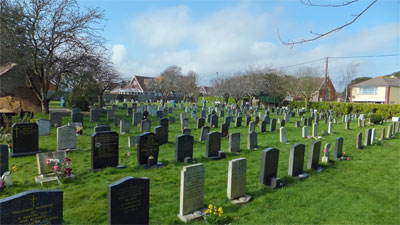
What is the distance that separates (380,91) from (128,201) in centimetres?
5705

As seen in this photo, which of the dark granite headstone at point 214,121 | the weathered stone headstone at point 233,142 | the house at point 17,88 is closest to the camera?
the weathered stone headstone at point 233,142

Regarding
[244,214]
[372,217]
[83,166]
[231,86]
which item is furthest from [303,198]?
[231,86]

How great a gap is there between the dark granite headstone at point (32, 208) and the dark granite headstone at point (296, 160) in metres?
6.24

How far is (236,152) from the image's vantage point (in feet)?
35.3

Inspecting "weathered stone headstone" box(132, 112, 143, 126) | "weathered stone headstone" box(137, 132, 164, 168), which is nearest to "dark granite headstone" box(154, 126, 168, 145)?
"weathered stone headstone" box(137, 132, 164, 168)

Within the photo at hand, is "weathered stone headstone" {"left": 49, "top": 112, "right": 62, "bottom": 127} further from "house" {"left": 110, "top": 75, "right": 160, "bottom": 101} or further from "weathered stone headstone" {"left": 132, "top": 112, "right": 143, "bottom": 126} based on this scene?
"house" {"left": 110, "top": 75, "right": 160, "bottom": 101}

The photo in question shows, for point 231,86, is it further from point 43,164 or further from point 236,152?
point 43,164

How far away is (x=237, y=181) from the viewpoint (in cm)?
611

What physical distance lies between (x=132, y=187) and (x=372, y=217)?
5105 millimetres

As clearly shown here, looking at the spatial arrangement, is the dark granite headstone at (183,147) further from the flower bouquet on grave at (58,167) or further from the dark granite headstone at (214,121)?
the dark granite headstone at (214,121)

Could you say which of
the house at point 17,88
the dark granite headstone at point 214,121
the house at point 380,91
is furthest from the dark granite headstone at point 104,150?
the house at point 380,91

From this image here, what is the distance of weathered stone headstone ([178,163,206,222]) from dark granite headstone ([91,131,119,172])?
12.2ft

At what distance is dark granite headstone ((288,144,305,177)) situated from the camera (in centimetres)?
763

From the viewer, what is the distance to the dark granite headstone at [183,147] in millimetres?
8892
